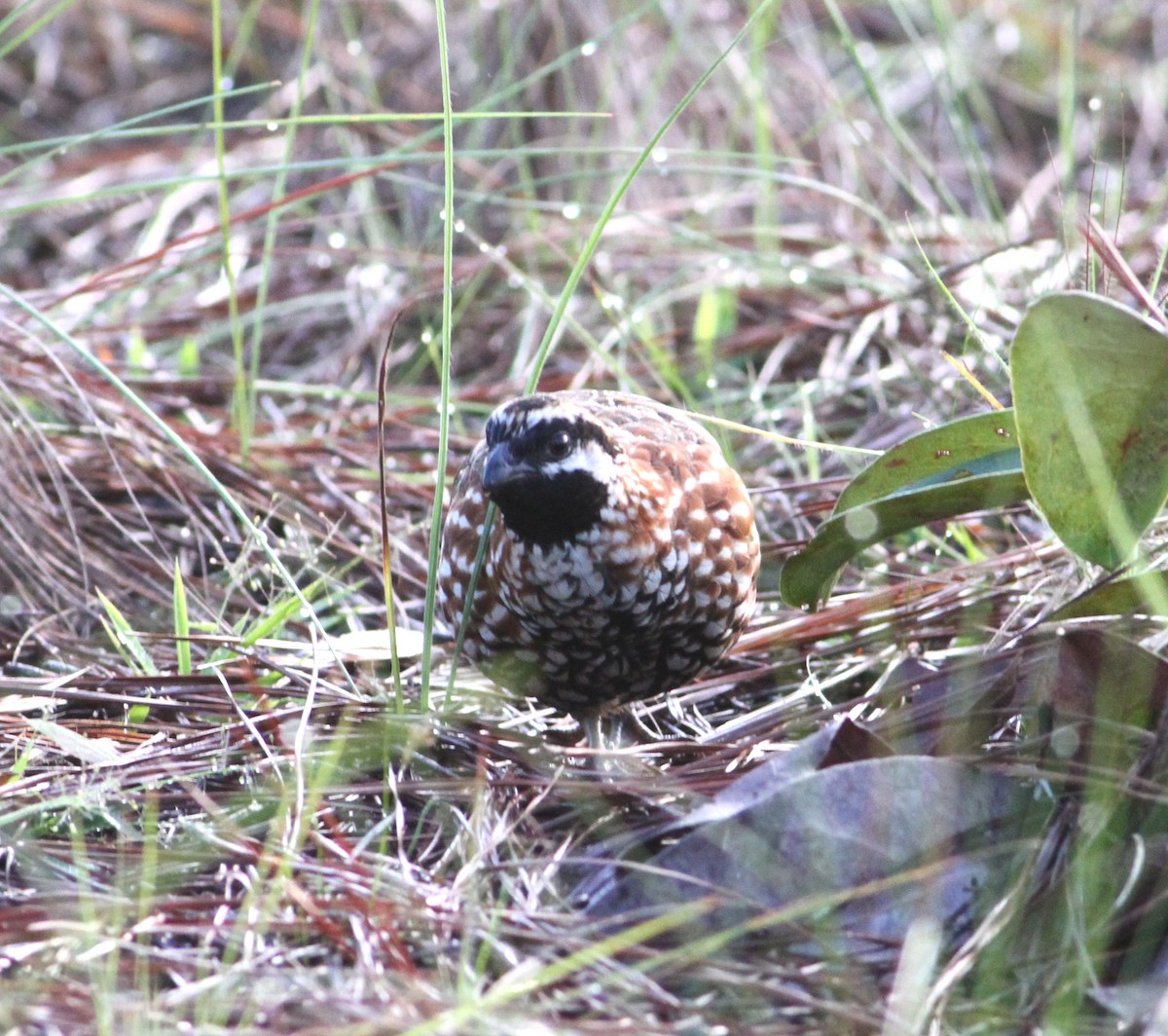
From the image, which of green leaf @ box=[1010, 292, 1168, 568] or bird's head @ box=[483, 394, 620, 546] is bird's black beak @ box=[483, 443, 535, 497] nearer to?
bird's head @ box=[483, 394, 620, 546]

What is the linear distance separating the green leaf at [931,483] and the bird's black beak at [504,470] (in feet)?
2.20

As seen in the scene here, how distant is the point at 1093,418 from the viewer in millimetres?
3008

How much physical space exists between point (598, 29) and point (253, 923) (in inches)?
224

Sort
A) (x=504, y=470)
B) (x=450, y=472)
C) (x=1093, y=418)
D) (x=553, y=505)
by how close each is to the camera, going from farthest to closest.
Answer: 1. (x=450, y=472)
2. (x=553, y=505)
3. (x=504, y=470)
4. (x=1093, y=418)

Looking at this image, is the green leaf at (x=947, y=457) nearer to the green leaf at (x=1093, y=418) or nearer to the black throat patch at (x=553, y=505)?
the green leaf at (x=1093, y=418)

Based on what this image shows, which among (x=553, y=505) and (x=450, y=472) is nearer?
(x=553, y=505)

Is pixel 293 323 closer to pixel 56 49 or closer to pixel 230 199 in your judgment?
pixel 230 199

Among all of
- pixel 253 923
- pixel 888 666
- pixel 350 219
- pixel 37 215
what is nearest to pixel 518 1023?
pixel 253 923

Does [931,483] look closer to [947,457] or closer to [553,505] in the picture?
[947,457]

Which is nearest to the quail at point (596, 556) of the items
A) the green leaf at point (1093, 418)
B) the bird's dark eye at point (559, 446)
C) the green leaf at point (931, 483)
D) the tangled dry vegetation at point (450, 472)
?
the bird's dark eye at point (559, 446)

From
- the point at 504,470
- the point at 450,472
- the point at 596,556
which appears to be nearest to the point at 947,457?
the point at 596,556

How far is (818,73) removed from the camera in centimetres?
754

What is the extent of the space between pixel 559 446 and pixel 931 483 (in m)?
0.81

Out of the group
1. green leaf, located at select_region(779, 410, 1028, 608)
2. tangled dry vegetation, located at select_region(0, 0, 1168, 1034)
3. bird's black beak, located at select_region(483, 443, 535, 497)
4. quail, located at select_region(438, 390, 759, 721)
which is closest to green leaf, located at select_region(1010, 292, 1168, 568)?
green leaf, located at select_region(779, 410, 1028, 608)
